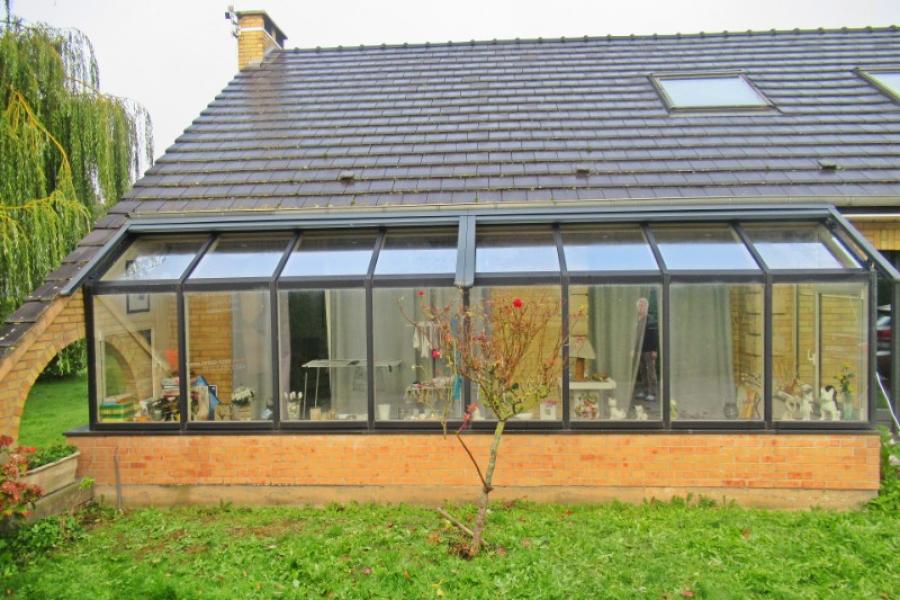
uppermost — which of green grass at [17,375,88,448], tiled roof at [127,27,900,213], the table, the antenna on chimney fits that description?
the antenna on chimney

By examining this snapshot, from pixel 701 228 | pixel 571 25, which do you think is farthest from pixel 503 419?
pixel 571 25

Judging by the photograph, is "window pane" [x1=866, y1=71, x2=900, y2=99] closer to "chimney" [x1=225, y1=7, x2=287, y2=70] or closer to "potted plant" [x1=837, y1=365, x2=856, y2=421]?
"potted plant" [x1=837, y1=365, x2=856, y2=421]

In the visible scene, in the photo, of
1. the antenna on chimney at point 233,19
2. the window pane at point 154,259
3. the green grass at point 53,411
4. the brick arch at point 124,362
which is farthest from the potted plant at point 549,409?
the antenna on chimney at point 233,19

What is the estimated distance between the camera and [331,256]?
20.5 feet

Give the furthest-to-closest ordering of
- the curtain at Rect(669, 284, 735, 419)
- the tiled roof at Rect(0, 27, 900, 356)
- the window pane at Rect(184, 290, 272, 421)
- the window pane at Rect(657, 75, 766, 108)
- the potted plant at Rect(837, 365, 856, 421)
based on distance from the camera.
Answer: the window pane at Rect(657, 75, 766, 108) < the tiled roof at Rect(0, 27, 900, 356) < the window pane at Rect(184, 290, 272, 421) < the curtain at Rect(669, 284, 735, 419) < the potted plant at Rect(837, 365, 856, 421)

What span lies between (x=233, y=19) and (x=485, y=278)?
338 inches

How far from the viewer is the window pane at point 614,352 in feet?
19.0

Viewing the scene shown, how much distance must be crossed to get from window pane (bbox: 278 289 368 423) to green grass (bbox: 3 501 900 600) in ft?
3.20

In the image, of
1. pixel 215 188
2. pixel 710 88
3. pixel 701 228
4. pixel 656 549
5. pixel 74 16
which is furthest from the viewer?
pixel 74 16

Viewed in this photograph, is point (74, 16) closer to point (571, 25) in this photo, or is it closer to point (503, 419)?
point (503, 419)

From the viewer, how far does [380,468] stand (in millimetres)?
5809

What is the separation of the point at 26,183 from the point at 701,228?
888 centimetres

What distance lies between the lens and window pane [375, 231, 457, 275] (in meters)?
5.94

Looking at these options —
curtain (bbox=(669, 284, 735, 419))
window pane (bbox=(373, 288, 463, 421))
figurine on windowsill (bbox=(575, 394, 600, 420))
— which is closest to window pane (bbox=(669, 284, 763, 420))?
curtain (bbox=(669, 284, 735, 419))
